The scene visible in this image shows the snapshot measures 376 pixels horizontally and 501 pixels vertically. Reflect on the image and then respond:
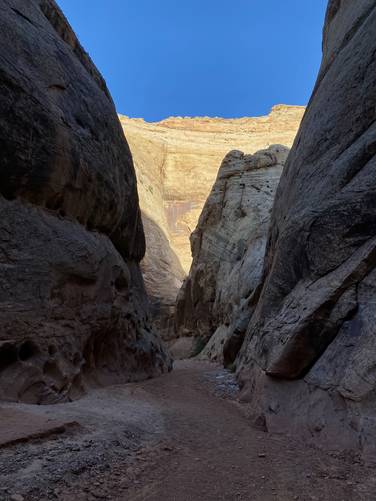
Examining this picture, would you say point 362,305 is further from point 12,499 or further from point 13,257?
point 13,257

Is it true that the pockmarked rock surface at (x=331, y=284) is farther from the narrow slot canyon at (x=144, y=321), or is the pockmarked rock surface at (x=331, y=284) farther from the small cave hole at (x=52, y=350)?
the small cave hole at (x=52, y=350)

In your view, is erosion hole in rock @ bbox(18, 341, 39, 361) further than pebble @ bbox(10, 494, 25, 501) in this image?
Yes

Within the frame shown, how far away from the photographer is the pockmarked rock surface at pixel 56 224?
5.62 metres

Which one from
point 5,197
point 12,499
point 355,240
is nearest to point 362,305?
point 355,240

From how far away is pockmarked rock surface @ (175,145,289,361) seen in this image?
18.2 m

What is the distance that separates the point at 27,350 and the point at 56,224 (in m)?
2.14

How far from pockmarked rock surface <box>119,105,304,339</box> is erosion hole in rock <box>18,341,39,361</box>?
Result: 58.4 ft

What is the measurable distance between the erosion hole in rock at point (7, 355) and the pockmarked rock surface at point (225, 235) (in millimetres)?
11604

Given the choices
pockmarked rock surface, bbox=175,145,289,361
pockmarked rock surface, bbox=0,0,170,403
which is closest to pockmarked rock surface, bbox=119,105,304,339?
pockmarked rock surface, bbox=175,145,289,361

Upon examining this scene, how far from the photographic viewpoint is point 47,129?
6.53 metres

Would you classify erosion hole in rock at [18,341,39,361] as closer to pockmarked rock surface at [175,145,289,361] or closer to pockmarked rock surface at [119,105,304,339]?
pockmarked rock surface at [175,145,289,361]

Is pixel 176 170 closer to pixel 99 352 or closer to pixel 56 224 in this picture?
pixel 99 352

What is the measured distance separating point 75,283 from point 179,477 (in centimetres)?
415

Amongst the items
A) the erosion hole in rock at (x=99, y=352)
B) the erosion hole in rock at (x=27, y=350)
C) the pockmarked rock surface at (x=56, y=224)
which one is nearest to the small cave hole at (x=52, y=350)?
the pockmarked rock surface at (x=56, y=224)
